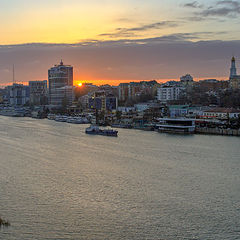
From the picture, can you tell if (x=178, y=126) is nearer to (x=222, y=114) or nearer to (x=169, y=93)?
(x=222, y=114)

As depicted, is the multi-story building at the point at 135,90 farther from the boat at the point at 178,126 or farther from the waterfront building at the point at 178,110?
the boat at the point at 178,126

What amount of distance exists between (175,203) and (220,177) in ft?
4.33

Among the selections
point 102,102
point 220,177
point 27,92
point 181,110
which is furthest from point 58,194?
point 27,92

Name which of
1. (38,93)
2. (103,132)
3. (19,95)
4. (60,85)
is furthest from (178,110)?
(19,95)

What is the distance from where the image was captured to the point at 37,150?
307 inches

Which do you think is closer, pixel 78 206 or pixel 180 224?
pixel 180 224

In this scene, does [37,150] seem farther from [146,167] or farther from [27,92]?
[27,92]

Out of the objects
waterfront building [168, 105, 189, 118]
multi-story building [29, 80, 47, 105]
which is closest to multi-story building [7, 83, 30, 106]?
multi-story building [29, 80, 47, 105]

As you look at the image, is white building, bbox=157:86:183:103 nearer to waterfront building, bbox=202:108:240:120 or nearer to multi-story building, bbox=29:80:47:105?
waterfront building, bbox=202:108:240:120

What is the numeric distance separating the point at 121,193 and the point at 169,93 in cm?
1544

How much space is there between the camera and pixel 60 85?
28.2m

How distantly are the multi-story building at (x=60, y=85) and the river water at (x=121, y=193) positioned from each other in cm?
1874

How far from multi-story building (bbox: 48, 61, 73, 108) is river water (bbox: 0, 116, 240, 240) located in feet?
61.5

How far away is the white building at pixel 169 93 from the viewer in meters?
19.5
